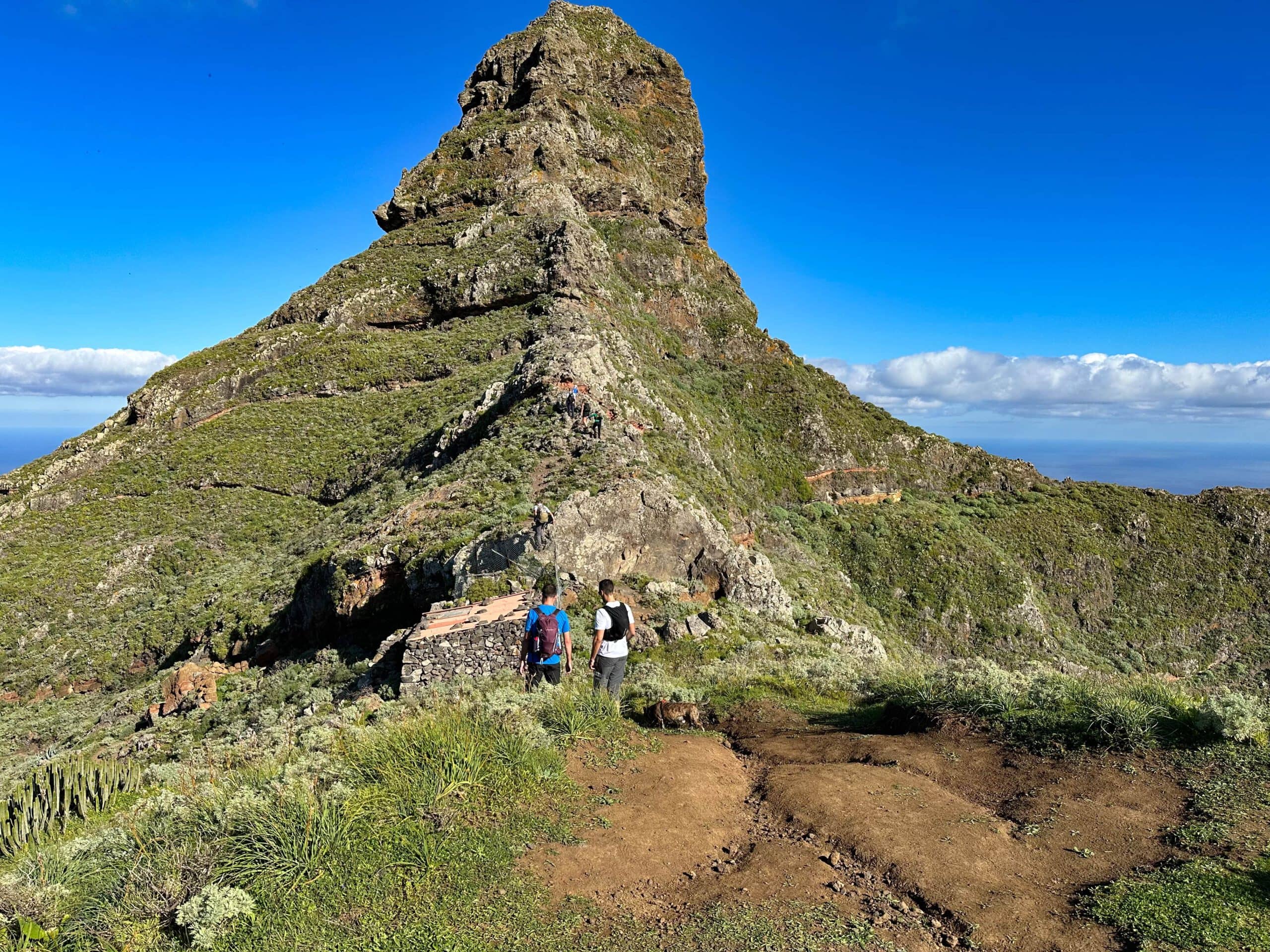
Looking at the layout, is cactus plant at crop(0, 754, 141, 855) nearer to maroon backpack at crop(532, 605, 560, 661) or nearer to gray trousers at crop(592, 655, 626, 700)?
maroon backpack at crop(532, 605, 560, 661)

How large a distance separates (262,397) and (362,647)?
29.1 meters

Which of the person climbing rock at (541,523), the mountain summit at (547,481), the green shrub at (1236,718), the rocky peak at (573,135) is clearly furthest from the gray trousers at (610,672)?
the rocky peak at (573,135)

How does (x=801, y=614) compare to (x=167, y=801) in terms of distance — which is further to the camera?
(x=801, y=614)

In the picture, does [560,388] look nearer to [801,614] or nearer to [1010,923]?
[801,614]

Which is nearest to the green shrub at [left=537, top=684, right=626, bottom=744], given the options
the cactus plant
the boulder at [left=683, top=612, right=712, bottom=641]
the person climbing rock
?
the cactus plant

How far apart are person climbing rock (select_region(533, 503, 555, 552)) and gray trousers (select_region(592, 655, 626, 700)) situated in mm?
5849

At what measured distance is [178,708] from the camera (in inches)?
667

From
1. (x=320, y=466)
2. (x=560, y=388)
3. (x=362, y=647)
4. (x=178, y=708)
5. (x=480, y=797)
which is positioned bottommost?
(x=178, y=708)

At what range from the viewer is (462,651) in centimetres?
1163

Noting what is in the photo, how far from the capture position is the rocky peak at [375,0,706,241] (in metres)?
55.8

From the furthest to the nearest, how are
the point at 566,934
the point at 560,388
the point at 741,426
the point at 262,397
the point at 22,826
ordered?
the point at 741,426 → the point at 262,397 → the point at 560,388 → the point at 22,826 → the point at 566,934

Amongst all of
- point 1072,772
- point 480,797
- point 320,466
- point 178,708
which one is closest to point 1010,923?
point 1072,772

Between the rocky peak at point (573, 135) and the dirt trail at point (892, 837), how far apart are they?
51.5 m

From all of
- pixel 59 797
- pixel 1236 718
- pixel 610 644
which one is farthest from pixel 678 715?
pixel 59 797
